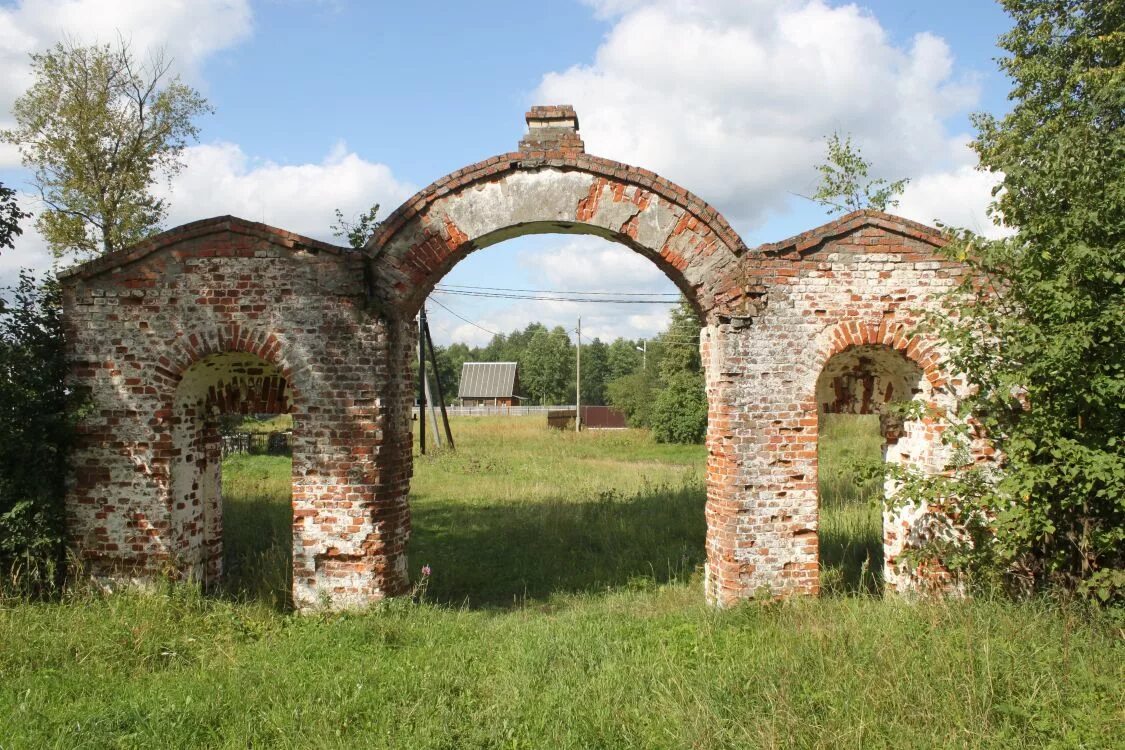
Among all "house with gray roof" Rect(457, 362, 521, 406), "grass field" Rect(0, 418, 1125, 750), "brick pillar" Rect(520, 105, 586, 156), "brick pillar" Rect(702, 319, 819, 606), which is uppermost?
"brick pillar" Rect(520, 105, 586, 156)

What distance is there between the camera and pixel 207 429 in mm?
7309

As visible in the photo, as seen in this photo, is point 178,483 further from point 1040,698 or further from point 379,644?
point 1040,698

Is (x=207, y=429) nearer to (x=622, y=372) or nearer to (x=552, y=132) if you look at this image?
(x=552, y=132)

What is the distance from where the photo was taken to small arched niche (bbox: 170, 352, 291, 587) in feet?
22.3

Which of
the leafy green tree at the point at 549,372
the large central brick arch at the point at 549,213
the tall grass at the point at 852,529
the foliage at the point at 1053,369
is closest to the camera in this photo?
the foliage at the point at 1053,369

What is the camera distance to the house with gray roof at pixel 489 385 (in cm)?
6120

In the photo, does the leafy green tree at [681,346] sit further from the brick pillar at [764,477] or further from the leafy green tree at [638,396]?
the brick pillar at [764,477]

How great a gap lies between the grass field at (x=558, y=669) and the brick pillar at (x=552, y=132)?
13.1 feet

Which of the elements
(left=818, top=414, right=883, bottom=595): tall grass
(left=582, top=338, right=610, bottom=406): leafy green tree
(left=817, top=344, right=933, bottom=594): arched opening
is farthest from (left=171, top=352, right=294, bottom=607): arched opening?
(left=582, top=338, right=610, bottom=406): leafy green tree

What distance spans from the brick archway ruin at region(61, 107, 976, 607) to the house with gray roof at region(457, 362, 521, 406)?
5339 centimetres

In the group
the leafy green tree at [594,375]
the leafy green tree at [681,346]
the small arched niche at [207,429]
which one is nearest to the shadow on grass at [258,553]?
the small arched niche at [207,429]

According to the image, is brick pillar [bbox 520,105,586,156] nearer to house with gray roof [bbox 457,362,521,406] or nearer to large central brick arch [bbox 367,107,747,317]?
large central brick arch [bbox 367,107,747,317]

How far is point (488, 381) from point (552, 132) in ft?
184

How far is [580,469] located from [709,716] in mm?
13257
